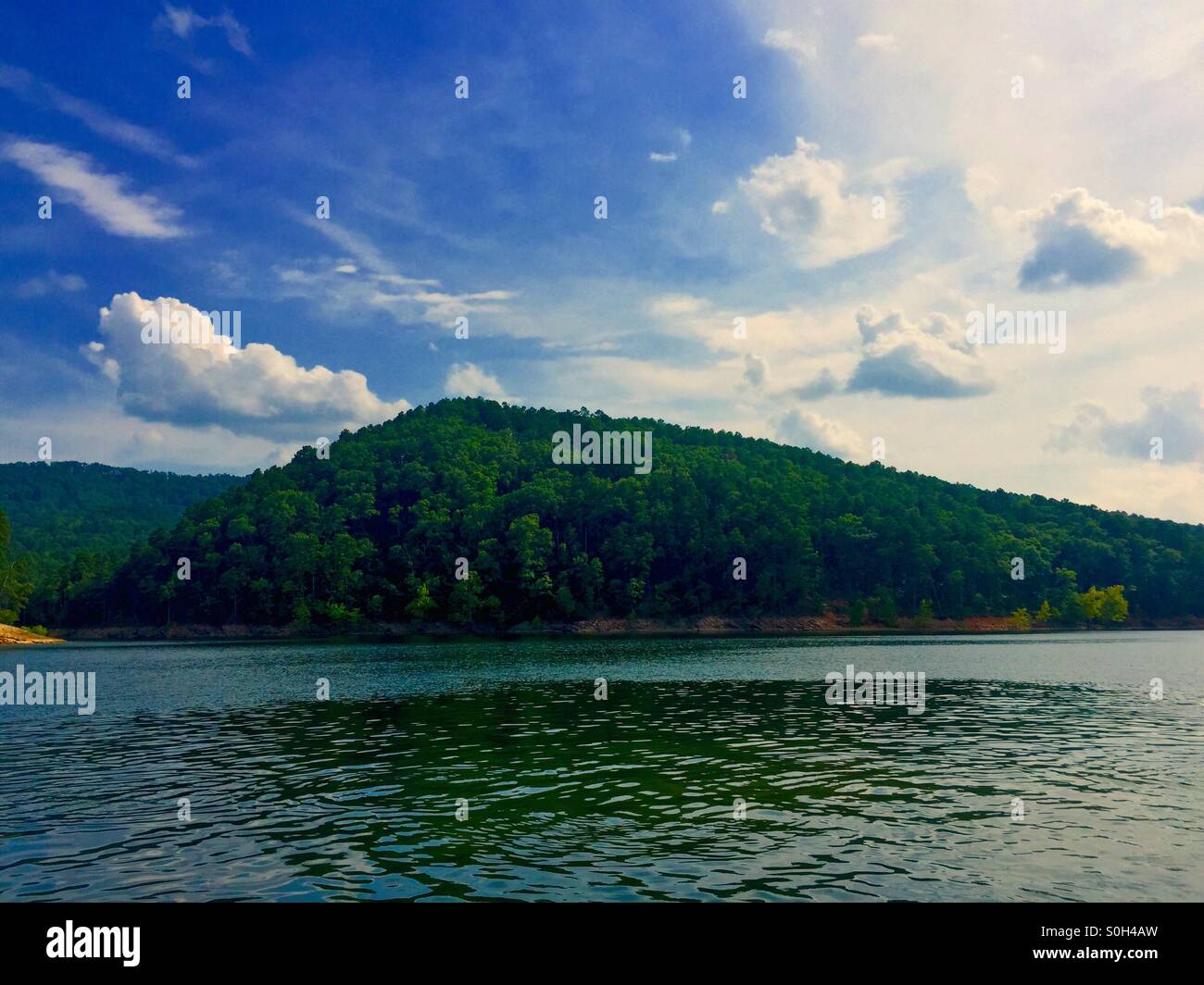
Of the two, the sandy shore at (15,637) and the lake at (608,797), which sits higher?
the lake at (608,797)

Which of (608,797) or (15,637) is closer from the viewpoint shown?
(608,797)

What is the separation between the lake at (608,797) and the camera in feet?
65.7

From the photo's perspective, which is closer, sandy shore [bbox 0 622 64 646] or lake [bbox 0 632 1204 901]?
lake [bbox 0 632 1204 901]

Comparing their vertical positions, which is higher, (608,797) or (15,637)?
(608,797)

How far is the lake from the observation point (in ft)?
65.7

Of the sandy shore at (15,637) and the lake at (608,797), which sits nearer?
the lake at (608,797)

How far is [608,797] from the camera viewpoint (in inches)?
1122

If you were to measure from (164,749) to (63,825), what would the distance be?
15.1 m
